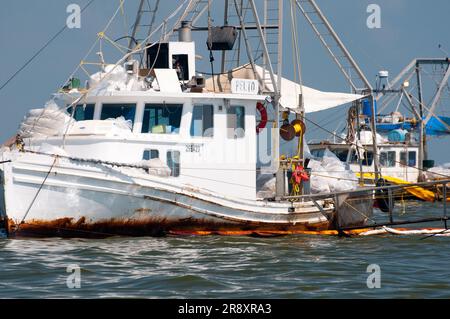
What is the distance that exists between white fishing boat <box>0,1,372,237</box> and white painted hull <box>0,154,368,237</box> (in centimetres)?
2

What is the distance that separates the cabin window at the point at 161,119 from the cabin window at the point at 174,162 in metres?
0.56

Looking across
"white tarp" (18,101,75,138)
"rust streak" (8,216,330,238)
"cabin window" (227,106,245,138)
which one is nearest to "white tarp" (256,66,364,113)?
"cabin window" (227,106,245,138)

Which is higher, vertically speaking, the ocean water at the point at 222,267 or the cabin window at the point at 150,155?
the cabin window at the point at 150,155

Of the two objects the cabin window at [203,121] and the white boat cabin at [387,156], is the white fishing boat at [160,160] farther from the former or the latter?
the white boat cabin at [387,156]

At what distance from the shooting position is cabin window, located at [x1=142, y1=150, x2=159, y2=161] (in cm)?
2109

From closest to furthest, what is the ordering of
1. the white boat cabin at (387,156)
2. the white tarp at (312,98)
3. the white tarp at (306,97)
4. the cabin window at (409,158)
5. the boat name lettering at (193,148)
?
the boat name lettering at (193,148) → the white tarp at (306,97) → the white tarp at (312,98) → the white boat cabin at (387,156) → the cabin window at (409,158)

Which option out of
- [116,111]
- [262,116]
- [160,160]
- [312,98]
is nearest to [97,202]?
[160,160]

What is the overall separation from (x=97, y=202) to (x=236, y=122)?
442 centimetres

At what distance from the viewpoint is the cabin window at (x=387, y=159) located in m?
47.2

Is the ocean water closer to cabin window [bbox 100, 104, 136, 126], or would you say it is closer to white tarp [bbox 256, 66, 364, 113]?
cabin window [bbox 100, 104, 136, 126]

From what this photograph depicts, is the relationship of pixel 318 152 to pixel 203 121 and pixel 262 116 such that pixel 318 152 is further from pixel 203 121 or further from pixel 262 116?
pixel 203 121

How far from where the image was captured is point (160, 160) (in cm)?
2095

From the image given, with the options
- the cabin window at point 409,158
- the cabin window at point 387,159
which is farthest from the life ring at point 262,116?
the cabin window at point 409,158
